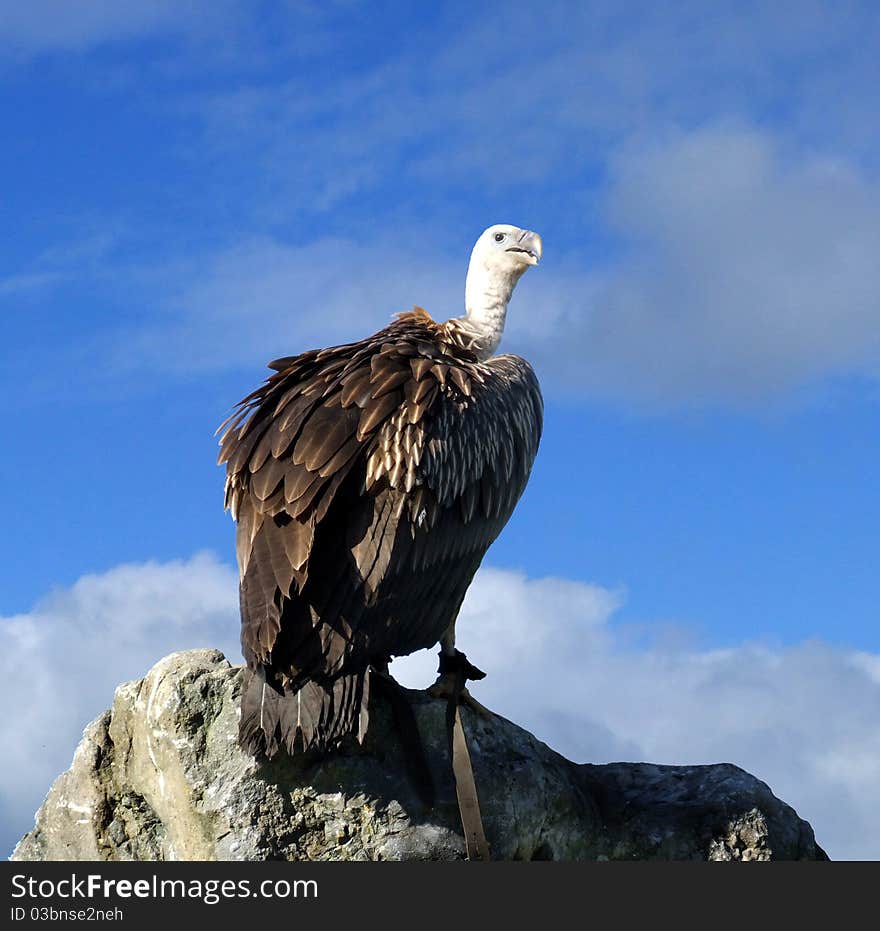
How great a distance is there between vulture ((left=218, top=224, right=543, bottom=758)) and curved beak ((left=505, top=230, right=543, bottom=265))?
1856 mm

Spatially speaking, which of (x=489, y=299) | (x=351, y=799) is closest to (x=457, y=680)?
(x=351, y=799)

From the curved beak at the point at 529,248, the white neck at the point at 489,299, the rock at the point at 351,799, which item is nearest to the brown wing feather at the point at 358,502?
the rock at the point at 351,799

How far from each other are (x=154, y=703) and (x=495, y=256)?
476 cm

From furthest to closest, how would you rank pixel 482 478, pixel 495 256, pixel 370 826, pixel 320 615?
pixel 495 256
pixel 482 478
pixel 370 826
pixel 320 615

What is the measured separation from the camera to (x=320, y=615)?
23.5 feet

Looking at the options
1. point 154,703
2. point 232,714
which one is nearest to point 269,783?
point 232,714

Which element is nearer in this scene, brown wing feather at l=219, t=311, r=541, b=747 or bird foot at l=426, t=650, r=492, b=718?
brown wing feather at l=219, t=311, r=541, b=747

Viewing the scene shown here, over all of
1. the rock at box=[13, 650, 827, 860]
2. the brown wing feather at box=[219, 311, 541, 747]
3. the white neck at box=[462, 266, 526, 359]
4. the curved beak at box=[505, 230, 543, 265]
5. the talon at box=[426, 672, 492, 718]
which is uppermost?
the curved beak at box=[505, 230, 543, 265]

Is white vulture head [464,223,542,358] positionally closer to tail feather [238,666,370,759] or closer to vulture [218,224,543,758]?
vulture [218,224,543,758]

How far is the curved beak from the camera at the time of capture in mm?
10297

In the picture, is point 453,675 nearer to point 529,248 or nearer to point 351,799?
point 351,799

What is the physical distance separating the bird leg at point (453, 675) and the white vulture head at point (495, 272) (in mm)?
2726

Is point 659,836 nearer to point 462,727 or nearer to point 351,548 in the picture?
point 462,727

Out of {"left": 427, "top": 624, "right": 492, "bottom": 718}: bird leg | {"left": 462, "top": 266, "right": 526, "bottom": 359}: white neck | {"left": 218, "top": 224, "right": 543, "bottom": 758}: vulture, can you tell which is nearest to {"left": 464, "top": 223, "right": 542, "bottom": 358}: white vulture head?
{"left": 462, "top": 266, "right": 526, "bottom": 359}: white neck
